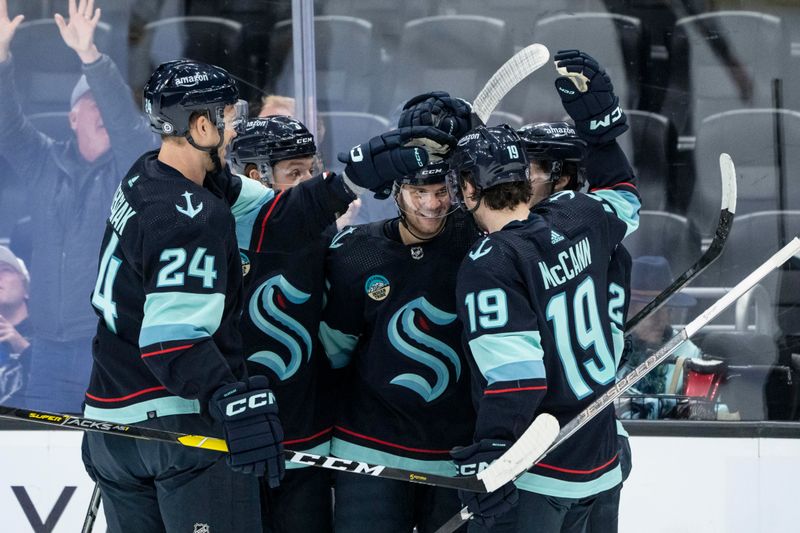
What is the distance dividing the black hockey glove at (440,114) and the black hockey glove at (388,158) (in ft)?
0.42

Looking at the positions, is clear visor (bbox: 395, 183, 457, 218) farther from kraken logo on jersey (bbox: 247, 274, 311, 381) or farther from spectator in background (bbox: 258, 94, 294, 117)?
spectator in background (bbox: 258, 94, 294, 117)

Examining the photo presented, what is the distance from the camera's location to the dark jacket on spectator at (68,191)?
3.43 meters

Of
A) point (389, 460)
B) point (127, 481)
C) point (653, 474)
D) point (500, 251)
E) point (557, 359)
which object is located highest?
point (500, 251)

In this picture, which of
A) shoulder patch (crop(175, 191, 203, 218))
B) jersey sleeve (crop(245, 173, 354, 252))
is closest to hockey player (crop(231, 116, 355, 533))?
jersey sleeve (crop(245, 173, 354, 252))

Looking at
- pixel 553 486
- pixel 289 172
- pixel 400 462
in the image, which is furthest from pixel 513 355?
pixel 289 172

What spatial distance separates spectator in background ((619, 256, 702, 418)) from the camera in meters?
3.23

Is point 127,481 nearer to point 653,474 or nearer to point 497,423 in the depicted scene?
point 497,423

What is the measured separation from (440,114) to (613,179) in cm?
37

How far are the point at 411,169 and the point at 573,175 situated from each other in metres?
0.51

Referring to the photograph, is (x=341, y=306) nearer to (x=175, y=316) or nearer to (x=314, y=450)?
(x=314, y=450)

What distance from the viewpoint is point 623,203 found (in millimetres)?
2305

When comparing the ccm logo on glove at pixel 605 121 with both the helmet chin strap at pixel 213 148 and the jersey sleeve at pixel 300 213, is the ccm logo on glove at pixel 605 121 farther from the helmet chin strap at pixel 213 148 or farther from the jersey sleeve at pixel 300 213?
the helmet chin strap at pixel 213 148

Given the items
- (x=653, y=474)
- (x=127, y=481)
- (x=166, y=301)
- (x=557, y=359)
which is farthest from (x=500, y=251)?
(x=653, y=474)

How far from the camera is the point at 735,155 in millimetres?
3451
